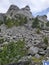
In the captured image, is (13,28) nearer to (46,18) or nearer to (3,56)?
(46,18)

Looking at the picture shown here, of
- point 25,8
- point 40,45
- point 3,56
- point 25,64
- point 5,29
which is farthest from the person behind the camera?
point 25,8

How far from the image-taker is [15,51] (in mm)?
32469

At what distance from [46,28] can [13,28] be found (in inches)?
433

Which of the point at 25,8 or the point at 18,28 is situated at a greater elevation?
the point at 25,8

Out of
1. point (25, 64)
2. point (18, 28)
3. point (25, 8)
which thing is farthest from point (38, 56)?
point (25, 8)

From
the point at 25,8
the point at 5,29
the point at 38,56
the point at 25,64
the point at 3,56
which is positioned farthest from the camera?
the point at 25,8

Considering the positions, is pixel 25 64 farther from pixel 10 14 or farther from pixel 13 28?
pixel 10 14

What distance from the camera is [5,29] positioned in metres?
77.5

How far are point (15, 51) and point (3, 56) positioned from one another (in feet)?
6.59

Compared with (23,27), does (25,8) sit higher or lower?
higher

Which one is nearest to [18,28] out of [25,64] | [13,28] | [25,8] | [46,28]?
[13,28]

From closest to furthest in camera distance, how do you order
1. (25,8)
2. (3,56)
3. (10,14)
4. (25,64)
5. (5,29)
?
(25,64) < (3,56) < (5,29) < (10,14) < (25,8)

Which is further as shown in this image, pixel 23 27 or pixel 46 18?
pixel 46 18

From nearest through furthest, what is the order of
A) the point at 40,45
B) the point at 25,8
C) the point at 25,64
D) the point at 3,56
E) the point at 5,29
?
the point at 25,64
the point at 3,56
the point at 40,45
the point at 5,29
the point at 25,8
